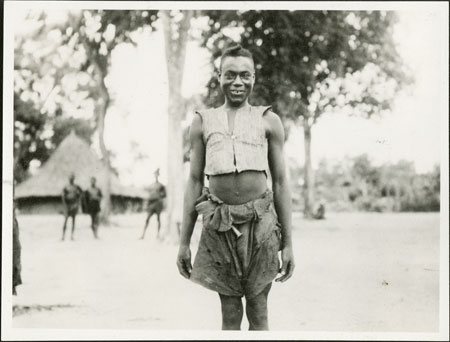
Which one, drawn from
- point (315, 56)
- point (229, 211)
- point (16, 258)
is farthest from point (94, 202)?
point (315, 56)

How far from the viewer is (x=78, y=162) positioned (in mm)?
5105

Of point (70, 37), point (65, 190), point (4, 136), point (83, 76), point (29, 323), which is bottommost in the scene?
point (29, 323)

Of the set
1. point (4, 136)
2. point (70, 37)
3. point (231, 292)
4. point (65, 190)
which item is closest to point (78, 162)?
point (65, 190)

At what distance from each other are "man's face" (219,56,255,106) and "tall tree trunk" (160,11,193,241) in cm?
91

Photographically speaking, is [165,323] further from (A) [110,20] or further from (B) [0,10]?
(B) [0,10]

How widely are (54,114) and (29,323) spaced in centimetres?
176

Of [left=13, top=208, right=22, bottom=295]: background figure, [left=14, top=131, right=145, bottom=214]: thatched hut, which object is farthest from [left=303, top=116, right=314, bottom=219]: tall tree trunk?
[left=13, top=208, right=22, bottom=295]: background figure

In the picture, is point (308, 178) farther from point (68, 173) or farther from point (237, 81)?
point (68, 173)

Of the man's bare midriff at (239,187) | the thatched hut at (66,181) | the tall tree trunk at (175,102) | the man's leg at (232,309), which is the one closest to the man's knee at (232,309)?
the man's leg at (232,309)

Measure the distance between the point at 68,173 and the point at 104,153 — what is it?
34 centimetres

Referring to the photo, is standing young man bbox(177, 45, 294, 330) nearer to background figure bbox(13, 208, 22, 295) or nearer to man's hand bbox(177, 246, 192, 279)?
man's hand bbox(177, 246, 192, 279)

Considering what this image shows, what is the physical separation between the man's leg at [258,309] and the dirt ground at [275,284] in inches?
19.6

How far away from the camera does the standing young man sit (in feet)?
13.3

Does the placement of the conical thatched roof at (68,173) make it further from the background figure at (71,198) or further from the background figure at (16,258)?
the background figure at (16,258)
